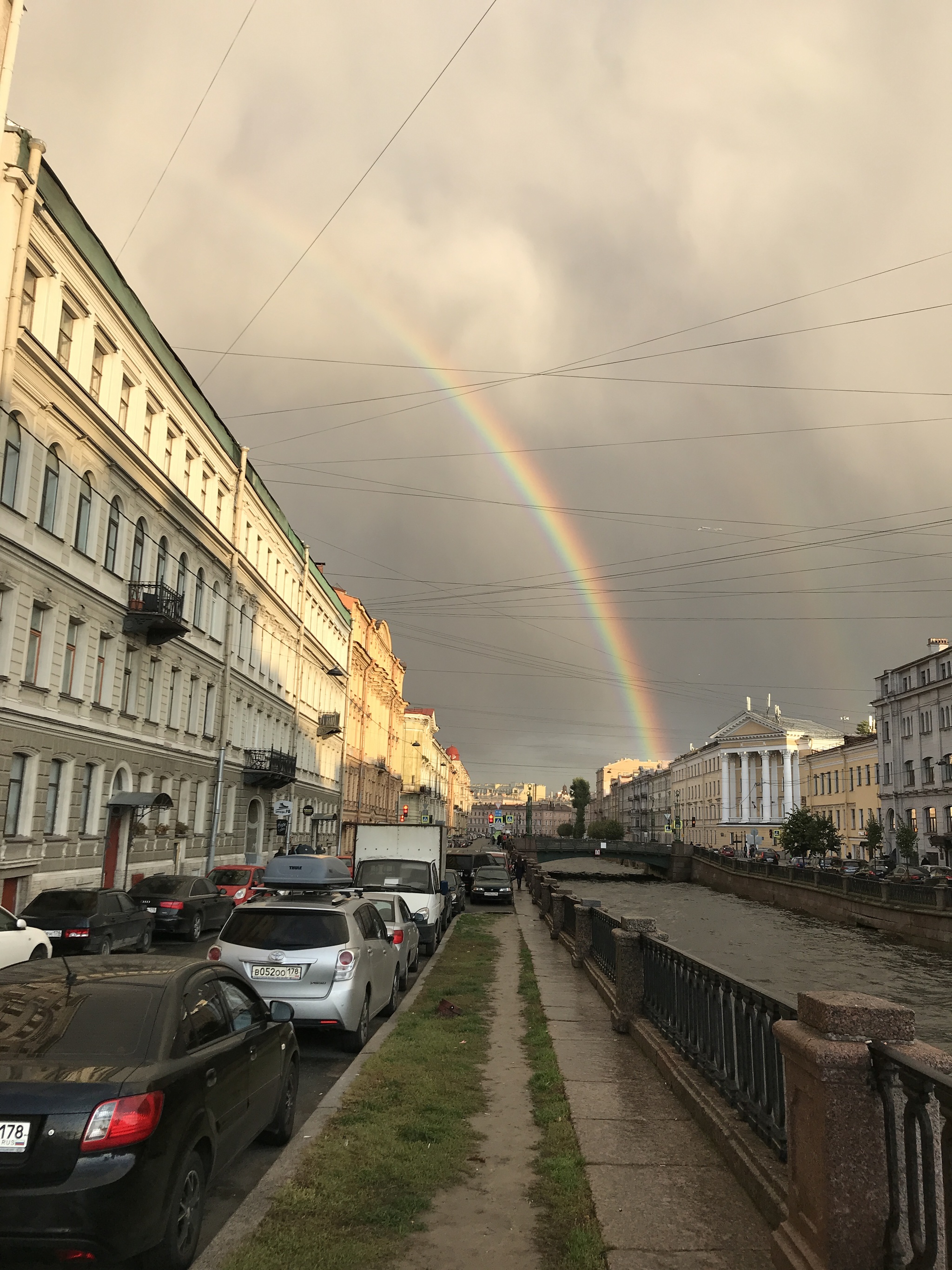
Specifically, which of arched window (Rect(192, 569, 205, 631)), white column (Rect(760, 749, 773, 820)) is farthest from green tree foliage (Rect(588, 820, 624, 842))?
arched window (Rect(192, 569, 205, 631))

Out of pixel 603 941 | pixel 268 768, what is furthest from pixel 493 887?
pixel 603 941

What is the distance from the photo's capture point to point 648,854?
3597 inches

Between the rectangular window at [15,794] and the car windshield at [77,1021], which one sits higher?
the rectangular window at [15,794]

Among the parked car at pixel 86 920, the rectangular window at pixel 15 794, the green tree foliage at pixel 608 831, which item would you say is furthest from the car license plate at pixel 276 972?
the green tree foliage at pixel 608 831

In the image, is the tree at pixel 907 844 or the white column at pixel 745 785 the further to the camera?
the white column at pixel 745 785

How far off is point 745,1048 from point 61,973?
174 inches

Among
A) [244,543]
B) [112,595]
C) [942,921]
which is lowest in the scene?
[942,921]

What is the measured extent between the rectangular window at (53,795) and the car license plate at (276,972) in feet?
51.7

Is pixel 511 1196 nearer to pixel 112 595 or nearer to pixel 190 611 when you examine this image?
pixel 112 595

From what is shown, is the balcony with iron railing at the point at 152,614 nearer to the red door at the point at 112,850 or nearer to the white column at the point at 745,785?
the red door at the point at 112,850

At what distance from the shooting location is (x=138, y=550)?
30.0 meters

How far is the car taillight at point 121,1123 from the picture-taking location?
14.1ft

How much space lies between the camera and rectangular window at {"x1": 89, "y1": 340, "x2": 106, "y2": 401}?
26.3 m

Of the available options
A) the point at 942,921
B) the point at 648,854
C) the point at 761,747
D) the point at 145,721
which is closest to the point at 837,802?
the point at 648,854
